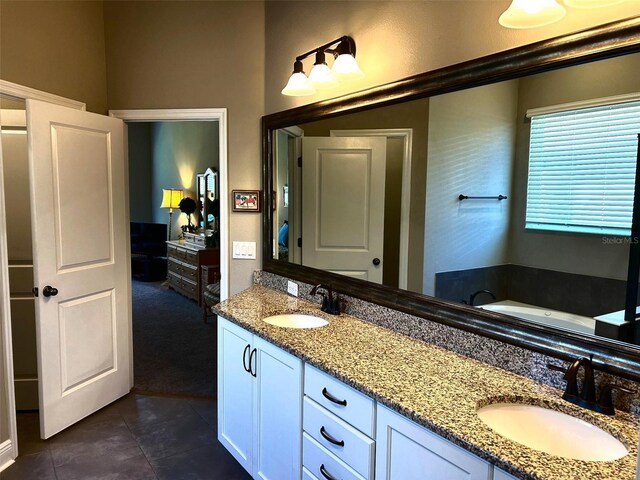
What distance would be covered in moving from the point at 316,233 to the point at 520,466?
1702 mm

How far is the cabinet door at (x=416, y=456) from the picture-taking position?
107 centimetres

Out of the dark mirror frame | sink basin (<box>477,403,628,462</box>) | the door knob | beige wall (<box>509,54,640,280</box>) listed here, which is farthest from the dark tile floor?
beige wall (<box>509,54,640,280</box>)

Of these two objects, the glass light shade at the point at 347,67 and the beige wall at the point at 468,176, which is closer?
the beige wall at the point at 468,176

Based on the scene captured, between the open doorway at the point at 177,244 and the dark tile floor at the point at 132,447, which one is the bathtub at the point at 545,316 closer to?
the dark tile floor at the point at 132,447

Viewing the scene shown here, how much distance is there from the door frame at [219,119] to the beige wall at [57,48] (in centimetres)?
24

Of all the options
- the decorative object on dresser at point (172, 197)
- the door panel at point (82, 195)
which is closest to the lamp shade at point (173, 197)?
the decorative object on dresser at point (172, 197)

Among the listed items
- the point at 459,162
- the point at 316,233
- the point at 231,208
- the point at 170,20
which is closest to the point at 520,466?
the point at 459,162

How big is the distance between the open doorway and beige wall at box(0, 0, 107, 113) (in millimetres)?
293

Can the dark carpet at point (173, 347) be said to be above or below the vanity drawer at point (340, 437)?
below

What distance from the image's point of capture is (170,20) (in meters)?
2.84

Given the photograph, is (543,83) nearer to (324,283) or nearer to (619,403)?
(619,403)

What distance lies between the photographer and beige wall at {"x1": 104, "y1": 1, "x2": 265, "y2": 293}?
9.25ft

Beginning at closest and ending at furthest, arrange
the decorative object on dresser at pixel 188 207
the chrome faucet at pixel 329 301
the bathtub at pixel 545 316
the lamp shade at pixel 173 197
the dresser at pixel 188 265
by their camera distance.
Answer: the bathtub at pixel 545 316
the chrome faucet at pixel 329 301
the dresser at pixel 188 265
the decorative object on dresser at pixel 188 207
the lamp shade at pixel 173 197

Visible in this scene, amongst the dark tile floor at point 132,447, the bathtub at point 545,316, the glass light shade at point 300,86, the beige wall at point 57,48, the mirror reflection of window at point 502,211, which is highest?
the beige wall at point 57,48
